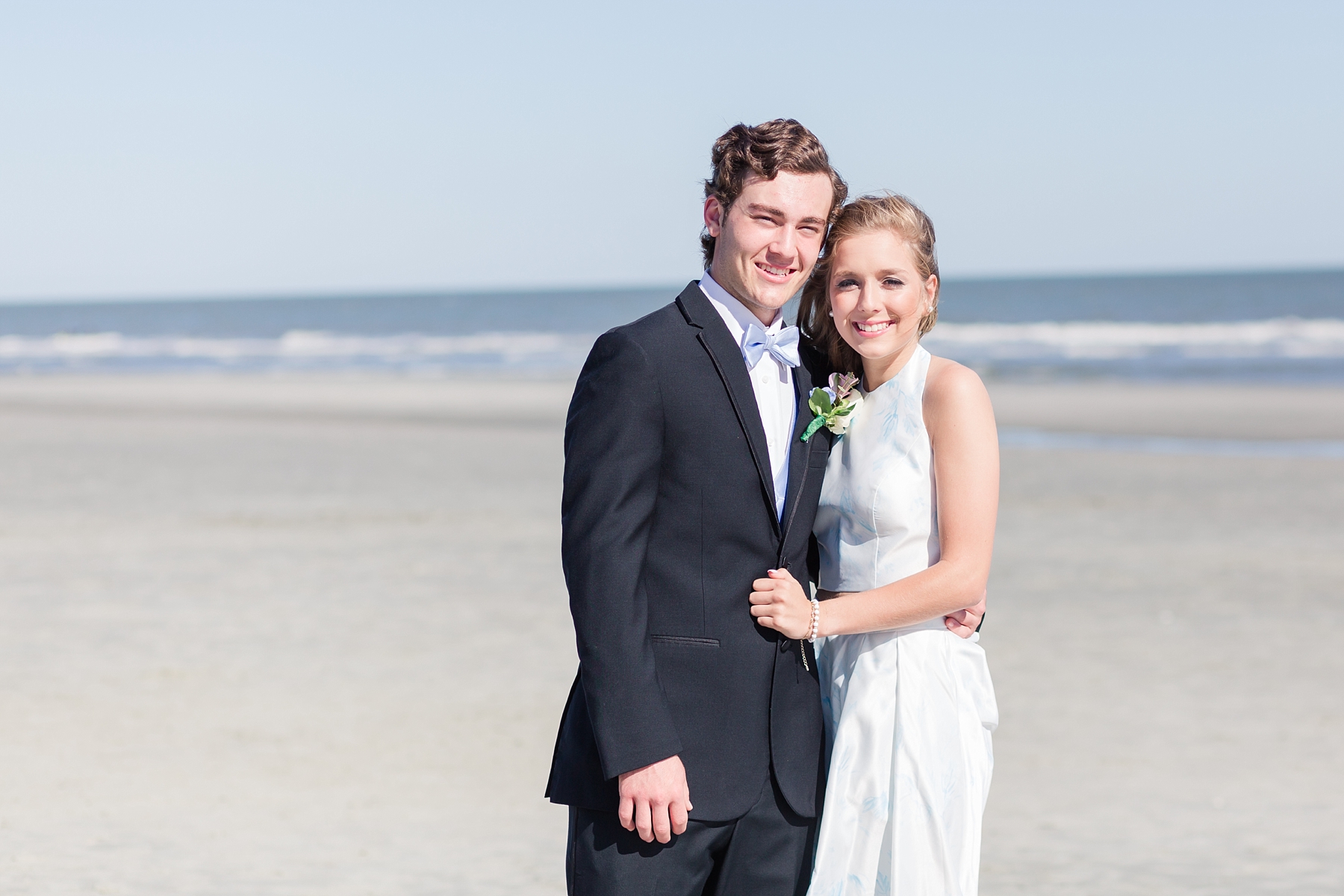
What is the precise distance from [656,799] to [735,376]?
776mm

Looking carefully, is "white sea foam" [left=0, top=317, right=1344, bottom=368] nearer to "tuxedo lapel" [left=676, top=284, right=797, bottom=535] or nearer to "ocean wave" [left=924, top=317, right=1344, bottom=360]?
"ocean wave" [left=924, top=317, right=1344, bottom=360]

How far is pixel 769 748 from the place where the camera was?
2.42 meters

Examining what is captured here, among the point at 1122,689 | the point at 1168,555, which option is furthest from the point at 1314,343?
the point at 1122,689

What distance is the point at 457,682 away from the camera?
6156 mm

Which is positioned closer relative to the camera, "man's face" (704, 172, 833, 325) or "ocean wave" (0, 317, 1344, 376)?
"man's face" (704, 172, 833, 325)

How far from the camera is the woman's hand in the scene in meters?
2.37

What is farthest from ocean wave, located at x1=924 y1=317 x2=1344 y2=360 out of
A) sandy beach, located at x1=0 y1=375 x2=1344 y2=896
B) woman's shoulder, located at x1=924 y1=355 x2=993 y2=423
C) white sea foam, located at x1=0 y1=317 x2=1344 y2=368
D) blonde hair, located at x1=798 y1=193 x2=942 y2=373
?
woman's shoulder, located at x1=924 y1=355 x2=993 y2=423

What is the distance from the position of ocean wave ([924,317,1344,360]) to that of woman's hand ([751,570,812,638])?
3129 cm

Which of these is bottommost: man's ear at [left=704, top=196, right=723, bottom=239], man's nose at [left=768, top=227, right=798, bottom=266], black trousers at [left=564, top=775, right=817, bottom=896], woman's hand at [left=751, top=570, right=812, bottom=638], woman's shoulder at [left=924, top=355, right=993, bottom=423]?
black trousers at [left=564, top=775, right=817, bottom=896]

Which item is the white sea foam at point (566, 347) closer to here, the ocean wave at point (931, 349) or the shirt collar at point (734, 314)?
the ocean wave at point (931, 349)

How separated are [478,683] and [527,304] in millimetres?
77702

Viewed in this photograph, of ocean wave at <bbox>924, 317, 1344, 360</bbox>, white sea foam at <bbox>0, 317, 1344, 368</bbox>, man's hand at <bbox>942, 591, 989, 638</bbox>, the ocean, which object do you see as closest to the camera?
man's hand at <bbox>942, 591, 989, 638</bbox>

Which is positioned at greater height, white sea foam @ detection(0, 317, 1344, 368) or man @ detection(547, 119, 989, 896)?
man @ detection(547, 119, 989, 896)

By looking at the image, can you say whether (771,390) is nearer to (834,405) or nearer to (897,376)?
(834,405)
